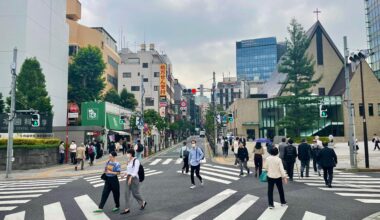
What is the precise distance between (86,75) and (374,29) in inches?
2674

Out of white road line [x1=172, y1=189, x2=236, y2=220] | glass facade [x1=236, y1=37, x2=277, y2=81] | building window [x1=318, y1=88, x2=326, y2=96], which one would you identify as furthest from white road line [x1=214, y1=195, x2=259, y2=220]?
glass facade [x1=236, y1=37, x2=277, y2=81]

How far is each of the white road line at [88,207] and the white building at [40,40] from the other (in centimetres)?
2888

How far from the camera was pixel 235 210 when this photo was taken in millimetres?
8234

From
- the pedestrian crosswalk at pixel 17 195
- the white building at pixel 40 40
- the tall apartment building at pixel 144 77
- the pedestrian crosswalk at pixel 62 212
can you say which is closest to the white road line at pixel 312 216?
the pedestrian crosswalk at pixel 62 212

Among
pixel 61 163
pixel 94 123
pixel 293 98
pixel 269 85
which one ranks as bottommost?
pixel 61 163

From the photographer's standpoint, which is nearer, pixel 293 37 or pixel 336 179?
pixel 336 179

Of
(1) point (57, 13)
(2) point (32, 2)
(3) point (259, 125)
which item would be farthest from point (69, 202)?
(3) point (259, 125)

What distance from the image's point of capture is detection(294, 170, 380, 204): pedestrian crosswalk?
32.8ft

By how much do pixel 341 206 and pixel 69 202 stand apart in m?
8.15

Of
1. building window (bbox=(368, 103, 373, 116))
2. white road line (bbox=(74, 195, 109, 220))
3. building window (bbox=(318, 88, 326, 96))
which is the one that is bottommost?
white road line (bbox=(74, 195, 109, 220))

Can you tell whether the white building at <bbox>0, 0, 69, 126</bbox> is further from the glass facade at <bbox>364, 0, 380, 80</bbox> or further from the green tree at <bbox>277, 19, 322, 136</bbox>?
the glass facade at <bbox>364, 0, 380, 80</bbox>

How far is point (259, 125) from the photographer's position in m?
69.8

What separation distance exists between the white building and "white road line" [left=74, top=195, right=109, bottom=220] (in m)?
28.9

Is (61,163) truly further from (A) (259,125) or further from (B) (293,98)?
(A) (259,125)
